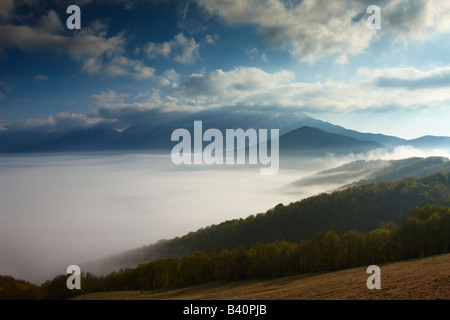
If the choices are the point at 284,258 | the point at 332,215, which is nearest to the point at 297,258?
the point at 284,258

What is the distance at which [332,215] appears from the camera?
144 meters

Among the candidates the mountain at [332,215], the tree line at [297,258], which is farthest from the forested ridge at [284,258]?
the mountain at [332,215]

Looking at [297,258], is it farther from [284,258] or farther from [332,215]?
[332,215]

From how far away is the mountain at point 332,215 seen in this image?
133 meters

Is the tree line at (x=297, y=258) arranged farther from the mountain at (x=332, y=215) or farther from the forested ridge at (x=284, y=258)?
the mountain at (x=332, y=215)

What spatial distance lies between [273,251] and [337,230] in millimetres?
60889

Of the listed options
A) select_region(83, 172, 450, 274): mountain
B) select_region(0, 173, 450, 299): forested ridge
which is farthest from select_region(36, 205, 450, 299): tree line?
select_region(83, 172, 450, 274): mountain

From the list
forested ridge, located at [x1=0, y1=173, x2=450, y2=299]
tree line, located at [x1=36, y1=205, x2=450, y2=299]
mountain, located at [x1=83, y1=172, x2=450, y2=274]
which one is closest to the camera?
forested ridge, located at [x1=0, y1=173, x2=450, y2=299]

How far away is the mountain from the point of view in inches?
5236

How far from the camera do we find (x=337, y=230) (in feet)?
427

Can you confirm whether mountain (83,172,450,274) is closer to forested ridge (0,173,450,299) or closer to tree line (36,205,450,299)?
forested ridge (0,173,450,299)
